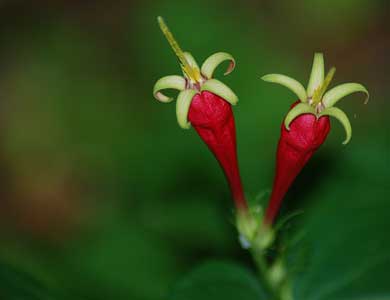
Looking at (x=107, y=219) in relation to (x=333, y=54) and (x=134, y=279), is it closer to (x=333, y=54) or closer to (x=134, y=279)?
(x=134, y=279)

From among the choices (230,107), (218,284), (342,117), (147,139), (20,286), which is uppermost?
(147,139)

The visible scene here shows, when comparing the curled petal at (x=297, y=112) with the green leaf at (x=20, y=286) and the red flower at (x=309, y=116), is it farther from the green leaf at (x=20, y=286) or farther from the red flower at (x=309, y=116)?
the green leaf at (x=20, y=286)

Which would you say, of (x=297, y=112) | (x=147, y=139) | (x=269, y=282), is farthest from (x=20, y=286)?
(x=147, y=139)

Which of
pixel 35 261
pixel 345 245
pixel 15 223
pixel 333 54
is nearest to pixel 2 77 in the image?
pixel 15 223

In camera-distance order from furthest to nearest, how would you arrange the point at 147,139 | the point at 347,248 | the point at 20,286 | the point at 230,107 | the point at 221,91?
the point at 147,139
the point at 347,248
the point at 20,286
the point at 230,107
the point at 221,91

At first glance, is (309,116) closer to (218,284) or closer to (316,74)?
(316,74)

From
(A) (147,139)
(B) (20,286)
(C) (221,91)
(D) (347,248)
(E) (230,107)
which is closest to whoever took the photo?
(C) (221,91)
